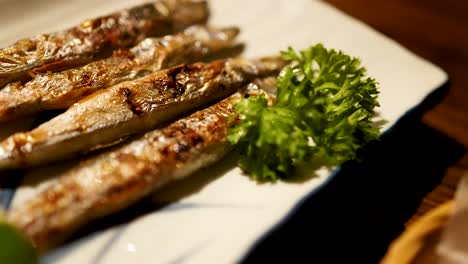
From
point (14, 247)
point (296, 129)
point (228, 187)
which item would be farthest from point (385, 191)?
point (14, 247)

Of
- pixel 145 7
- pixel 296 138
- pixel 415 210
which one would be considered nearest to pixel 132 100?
pixel 296 138

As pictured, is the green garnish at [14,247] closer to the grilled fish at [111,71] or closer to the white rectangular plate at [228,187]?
the white rectangular plate at [228,187]

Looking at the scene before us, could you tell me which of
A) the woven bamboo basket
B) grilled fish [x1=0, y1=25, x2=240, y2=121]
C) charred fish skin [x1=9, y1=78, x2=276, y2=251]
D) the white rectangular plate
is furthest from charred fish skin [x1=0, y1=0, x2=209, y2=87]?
the woven bamboo basket

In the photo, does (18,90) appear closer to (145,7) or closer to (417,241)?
(145,7)

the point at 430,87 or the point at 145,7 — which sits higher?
the point at 145,7

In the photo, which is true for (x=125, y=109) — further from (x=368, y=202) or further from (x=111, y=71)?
(x=368, y=202)

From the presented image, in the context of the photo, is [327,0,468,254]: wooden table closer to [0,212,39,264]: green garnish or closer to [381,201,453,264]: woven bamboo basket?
[381,201,453,264]: woven bamboo basket

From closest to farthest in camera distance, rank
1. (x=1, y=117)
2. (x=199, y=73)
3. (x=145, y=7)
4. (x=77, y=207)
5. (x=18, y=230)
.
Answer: (x=18, y=230), (x=77, y=207), (x=1, y=117), (x=199, y=73), (x=145, y=7)
